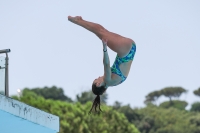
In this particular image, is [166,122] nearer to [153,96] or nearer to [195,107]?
[195,107]

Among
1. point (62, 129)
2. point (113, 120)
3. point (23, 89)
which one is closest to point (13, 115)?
point (62, 129)

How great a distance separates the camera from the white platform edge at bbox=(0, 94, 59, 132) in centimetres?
1112

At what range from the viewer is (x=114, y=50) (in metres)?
9.59

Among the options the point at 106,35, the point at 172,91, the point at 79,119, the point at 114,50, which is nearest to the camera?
the point at 106,35

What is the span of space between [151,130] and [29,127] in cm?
5517

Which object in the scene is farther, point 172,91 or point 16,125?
point 172,91

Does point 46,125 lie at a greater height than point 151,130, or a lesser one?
lesser

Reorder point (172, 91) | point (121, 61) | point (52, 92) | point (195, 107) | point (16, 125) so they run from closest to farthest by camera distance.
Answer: point (121, 61) < point (16, 125) < point (52, 92) < point (195, 107) < point (172, 91)

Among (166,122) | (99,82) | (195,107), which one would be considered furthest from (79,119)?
(195,107)

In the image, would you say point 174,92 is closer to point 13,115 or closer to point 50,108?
point 50,108

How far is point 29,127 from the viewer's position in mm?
12109

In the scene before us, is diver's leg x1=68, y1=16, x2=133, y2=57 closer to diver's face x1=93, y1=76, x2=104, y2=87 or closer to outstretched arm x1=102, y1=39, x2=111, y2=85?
outstretched arm x1=102, y1=39, x2=111, y2=85

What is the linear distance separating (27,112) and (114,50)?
272 centimetres

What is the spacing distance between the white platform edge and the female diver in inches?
65.9
